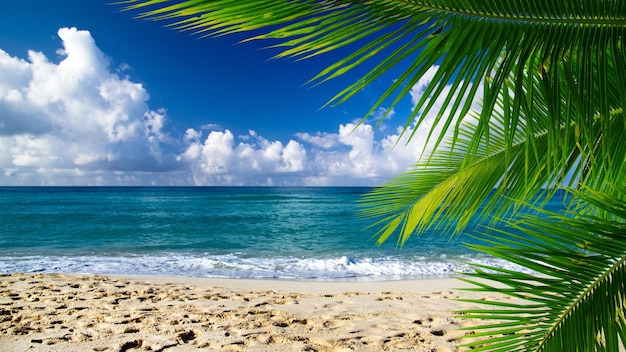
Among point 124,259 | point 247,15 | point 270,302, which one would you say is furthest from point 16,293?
point 247,15

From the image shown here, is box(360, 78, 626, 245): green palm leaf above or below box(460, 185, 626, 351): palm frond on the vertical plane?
above

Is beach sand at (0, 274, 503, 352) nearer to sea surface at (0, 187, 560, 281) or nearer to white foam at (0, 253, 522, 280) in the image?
sea surface at (0, 187, 560, 281)

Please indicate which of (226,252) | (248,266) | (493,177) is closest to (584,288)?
(493,177)

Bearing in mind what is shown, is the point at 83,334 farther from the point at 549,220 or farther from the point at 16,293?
the point at 549,220

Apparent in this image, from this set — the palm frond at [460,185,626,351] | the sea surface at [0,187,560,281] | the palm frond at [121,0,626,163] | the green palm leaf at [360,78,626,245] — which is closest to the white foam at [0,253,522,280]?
the sea surface at [0,187,560,281]

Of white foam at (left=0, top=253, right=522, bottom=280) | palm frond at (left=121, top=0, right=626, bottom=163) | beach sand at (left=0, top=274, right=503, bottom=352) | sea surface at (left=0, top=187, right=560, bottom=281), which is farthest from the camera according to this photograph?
sea surface at (left=0, top=187, right=560, bottom=281)

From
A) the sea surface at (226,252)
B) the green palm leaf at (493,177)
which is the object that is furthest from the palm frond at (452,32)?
the sea surface at (226,252)

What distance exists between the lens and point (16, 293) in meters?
6.41

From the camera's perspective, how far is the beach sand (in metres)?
4.01

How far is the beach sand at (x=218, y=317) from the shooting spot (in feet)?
13.1

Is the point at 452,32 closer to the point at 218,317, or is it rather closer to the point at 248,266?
the point at 218,317

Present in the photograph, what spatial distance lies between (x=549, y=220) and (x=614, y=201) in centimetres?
→ 16

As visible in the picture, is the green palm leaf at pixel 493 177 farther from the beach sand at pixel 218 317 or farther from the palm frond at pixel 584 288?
the beach sand at pixel 218 317

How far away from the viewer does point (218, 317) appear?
5012 millimetres
